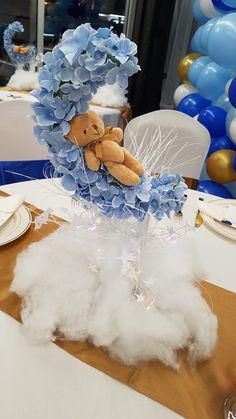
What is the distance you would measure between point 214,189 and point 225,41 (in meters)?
0.93

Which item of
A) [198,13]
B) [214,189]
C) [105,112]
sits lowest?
[214,189]

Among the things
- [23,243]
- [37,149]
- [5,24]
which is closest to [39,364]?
[23,243]

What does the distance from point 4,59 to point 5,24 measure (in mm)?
351

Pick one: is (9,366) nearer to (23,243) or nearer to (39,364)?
(39,364)

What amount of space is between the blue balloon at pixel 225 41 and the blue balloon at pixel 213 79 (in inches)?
6.9

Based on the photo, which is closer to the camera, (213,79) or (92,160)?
(92,160)

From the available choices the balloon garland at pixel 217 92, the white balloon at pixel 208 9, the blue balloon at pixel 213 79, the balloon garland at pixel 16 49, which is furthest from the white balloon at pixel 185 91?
the balloon garland at pixel 16 49

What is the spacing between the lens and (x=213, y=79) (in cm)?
240

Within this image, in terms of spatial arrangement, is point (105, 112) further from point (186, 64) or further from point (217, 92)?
point (186, 64)

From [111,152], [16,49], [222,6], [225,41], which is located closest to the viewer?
[111,152]

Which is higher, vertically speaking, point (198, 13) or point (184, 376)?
point (198, 13)

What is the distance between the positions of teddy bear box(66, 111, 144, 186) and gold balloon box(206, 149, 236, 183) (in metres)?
1.81

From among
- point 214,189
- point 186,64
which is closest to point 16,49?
point 186,64

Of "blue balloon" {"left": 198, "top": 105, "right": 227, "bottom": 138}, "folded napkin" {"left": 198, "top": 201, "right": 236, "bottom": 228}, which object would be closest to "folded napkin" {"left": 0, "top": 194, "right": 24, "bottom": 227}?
"folded napkin" {"left": 198, "top": 201, "right": 236, "bottom": 228}
